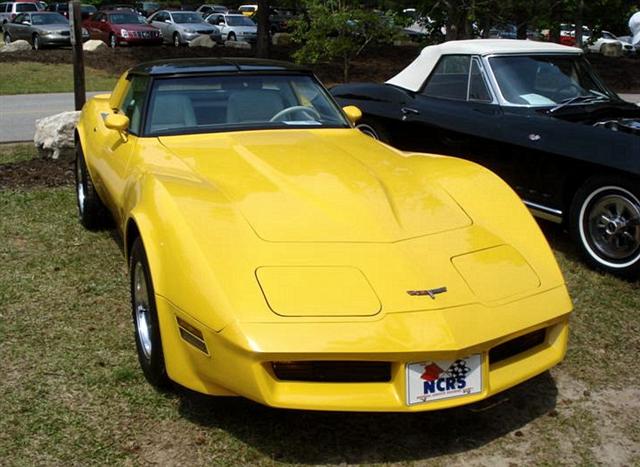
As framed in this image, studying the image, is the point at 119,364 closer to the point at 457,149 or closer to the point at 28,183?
the point at 457,149

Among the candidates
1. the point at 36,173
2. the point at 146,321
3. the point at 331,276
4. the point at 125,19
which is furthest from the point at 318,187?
the point at 125,19

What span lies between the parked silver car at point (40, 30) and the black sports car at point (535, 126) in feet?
66.8

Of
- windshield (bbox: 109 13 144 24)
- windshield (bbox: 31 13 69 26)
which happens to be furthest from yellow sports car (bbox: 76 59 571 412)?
windshield (bbox: 109 13 144 24)

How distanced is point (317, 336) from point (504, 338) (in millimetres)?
748

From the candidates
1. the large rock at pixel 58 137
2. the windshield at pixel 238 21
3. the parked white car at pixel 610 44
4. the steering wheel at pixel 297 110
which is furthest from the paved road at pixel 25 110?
the parked white car at pixel 610 44

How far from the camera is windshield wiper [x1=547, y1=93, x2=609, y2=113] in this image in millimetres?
5988

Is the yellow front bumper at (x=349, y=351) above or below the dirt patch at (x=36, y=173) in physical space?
above

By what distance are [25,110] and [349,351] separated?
→ 41.9ft

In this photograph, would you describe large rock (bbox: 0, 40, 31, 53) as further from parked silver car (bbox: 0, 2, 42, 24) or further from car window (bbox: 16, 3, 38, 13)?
A: car window (bbox: 16, 3, 38, 13)

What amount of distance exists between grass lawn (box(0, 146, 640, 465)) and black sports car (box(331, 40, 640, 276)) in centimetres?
91

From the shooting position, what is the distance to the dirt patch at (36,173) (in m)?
7.52

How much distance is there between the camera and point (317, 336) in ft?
9.09

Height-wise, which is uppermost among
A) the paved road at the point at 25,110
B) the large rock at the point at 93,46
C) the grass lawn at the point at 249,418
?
the large rock at the point at 93,46

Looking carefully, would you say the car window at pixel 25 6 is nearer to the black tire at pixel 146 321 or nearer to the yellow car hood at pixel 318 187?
the yellow car hood at pixel 318 187
